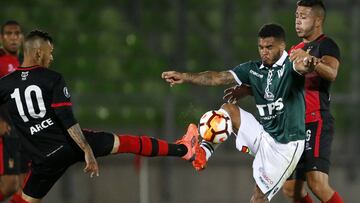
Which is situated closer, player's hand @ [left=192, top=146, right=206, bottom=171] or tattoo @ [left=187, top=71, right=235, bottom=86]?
tattoo @ [left=187, top=71, right=235, bottom=86]

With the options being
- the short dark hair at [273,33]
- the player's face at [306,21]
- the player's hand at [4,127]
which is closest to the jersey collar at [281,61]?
the short dark hair at [273,33]

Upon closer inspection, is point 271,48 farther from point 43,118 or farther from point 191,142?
point 43,118

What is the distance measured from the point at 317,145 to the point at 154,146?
134cm

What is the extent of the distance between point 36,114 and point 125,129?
4.89m

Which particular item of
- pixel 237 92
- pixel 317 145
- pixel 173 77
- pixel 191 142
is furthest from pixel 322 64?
pixel 191 142

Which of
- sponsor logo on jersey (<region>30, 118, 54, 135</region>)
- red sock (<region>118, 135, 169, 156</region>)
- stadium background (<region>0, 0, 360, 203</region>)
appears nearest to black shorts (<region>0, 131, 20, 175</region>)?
red sock (<region>118, 135, 169, 156</region>)

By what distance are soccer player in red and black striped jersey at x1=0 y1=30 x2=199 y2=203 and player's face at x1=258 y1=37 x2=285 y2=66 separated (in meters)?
1.47

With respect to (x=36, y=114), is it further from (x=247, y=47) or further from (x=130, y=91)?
(x=247, y=47)

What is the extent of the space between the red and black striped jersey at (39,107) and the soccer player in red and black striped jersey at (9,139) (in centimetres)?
178

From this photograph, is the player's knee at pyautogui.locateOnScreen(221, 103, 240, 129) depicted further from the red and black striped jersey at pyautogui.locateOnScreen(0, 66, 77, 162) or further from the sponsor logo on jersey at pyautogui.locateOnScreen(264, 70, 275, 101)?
the red and black striped jersey at pyautogui.locateOnScreen(0, 66, 77, 162)

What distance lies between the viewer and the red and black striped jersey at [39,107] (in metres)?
5.91

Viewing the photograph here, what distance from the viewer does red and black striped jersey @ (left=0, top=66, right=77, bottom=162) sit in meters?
5.91

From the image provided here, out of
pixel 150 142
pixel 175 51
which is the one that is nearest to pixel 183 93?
pixel 175 51

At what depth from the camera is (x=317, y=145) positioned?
620 cm
